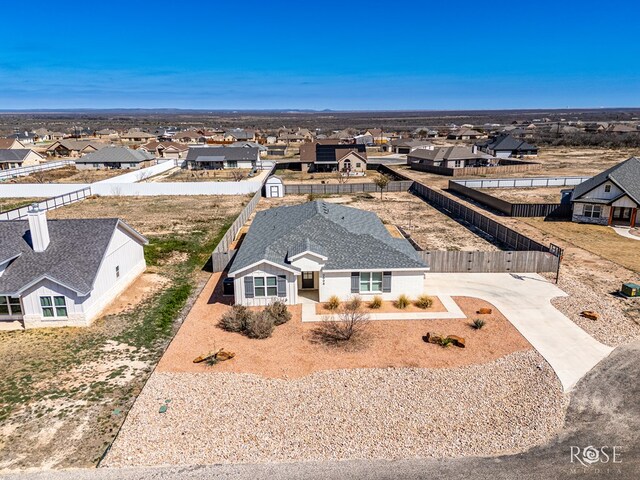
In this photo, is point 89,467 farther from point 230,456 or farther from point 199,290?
point 199,290

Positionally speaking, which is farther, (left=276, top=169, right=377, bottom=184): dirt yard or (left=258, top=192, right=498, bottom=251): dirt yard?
(left=276, top=169, right=377, bottom=184): dirt yard

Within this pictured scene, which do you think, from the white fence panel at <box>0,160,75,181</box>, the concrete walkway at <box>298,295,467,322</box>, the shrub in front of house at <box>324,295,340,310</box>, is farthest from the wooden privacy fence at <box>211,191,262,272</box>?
the white fence panel at <box>0,160,75,181</box>

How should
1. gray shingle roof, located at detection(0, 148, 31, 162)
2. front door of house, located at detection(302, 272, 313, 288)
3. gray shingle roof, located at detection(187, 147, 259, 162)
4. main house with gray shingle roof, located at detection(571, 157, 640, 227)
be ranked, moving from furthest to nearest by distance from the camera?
1. gray shingle roof, located at detection(187, 147, 259, 162)
2. gray shingle roof, located at detection(0, 148, 31, 162)
3. main house with gray shingle roof, located at detection(571, 157, 640, 227)
4. front door of house, located at detection(302, 272, 313, 288)

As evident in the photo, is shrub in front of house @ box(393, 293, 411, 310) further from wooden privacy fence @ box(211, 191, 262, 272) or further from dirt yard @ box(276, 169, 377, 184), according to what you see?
dirt yard @ box(276, 169, 377, 184)

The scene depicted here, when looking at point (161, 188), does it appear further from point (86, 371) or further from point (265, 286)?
point (86, 371)

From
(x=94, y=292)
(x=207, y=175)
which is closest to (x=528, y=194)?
(x=207, y=175)

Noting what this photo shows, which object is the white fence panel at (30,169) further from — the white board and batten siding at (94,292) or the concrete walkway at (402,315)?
the concrete walkway at (402,315)
